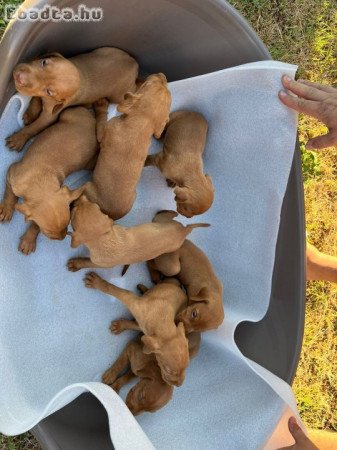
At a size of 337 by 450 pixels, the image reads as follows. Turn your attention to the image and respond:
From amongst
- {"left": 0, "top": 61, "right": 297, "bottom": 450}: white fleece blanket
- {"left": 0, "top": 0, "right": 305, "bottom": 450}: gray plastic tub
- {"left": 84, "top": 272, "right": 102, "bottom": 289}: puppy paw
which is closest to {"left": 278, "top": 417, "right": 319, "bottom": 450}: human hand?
{"left": 0, "top": 61, "right": 297, "bottom": 450}: white fleece blanket

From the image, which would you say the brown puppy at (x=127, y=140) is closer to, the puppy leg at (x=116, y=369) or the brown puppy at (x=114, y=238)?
the brown puppy at (x=114, y=238)

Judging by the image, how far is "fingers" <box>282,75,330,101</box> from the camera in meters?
2.62

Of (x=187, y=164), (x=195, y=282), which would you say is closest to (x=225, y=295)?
(x=195, y=282)

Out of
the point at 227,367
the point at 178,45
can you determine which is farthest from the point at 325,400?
the point at 178,45

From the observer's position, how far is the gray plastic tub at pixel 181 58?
2.28 m

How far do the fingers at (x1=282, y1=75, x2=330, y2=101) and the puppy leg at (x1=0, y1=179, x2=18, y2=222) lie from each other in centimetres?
126

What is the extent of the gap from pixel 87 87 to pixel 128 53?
310mm

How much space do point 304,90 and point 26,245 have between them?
1374 millimetres

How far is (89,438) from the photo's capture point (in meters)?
2.58

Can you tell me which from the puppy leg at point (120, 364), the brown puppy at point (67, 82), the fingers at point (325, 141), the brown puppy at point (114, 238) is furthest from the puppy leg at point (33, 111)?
the fingers at point (325, 141)

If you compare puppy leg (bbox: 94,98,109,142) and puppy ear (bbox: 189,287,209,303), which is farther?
puppy ear (bbox: 189,287,209,303)

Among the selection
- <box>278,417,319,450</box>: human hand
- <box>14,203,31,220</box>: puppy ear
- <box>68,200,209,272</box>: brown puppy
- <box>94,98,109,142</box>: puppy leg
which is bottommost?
<box>278,417,319,450</box>: human hand

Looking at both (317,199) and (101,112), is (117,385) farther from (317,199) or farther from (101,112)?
(317,199)

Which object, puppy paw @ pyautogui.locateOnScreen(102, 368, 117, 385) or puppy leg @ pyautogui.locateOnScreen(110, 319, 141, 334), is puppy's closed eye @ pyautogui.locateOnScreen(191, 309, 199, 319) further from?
puppy paw @ pyautogui.locateOnScreen(102, 368, 117, 385)
